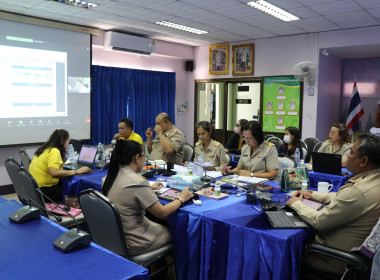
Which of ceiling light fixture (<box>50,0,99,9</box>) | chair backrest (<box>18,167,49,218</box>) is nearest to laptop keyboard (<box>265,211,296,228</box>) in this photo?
chair backrest (<box>18,167,49,218</box>)

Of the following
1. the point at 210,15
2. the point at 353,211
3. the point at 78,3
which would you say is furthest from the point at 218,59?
the point at 353,211

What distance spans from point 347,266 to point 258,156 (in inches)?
69.9

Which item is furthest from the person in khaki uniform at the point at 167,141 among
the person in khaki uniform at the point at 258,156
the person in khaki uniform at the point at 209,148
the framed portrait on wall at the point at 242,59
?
the framed portrait on wall at the point at 242,59

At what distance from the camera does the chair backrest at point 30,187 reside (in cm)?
266

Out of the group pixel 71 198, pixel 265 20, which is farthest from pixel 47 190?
pixel 265 20

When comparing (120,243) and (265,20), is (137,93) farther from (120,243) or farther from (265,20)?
(120,243)

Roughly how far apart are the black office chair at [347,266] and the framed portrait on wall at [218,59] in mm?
6018

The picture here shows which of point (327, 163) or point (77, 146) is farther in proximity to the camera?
point (77, 146)

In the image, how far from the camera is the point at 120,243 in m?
2.15

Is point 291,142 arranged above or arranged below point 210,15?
below

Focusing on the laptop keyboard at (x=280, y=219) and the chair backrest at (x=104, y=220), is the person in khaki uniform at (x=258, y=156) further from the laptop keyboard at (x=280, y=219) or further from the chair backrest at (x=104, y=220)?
the chair backrest at (x=104, y=220)

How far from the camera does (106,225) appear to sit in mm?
2156

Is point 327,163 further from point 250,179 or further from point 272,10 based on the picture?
point 272,10

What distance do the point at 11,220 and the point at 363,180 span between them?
6.47ft
